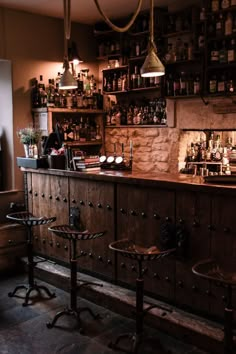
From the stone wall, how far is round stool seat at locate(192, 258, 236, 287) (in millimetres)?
2351

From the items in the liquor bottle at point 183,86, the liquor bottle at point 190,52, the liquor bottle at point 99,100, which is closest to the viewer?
the liquor bottle at point 190,52

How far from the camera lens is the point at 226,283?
242cm

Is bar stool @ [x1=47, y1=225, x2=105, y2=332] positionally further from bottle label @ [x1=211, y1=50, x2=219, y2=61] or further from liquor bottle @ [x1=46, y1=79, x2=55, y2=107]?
bottle label @ [x1=211, y1=50, x2=219, y2=61]

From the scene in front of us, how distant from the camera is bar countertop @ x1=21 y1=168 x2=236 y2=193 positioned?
10.00 ft

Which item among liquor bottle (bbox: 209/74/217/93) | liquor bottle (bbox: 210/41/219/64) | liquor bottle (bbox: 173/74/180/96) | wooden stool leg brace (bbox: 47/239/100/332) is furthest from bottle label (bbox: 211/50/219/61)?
wooden stool leg brace (bbox: 47/239/100/332)

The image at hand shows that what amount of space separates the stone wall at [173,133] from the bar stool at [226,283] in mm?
2449

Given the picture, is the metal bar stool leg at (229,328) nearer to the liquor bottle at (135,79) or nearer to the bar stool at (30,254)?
the bar stool at (30,254)

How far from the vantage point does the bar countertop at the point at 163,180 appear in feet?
10.00

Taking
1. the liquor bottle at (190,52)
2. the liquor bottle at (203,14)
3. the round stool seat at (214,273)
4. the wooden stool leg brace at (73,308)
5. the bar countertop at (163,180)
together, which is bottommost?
the wooden stool leg brace at (73,308)

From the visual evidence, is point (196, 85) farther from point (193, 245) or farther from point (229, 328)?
point (229, 328)

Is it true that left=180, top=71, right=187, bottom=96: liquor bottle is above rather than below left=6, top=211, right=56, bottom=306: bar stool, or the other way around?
above

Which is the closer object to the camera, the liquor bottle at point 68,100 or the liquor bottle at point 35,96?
the liquor bottle at point 35,96

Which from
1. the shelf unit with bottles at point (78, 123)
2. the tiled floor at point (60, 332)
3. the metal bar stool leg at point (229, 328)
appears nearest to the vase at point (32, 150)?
the shelf unit with bottles at point (78, 123)

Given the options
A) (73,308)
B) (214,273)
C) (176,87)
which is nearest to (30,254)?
(73,308)
